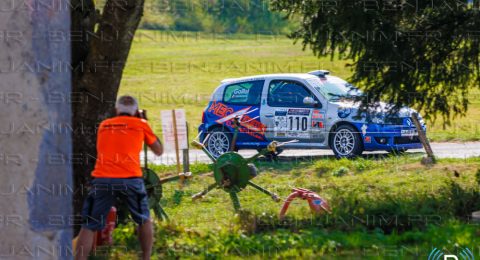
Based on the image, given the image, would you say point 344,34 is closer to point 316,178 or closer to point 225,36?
point 316,178

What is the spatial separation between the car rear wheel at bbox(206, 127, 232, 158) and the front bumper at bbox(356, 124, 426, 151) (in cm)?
286

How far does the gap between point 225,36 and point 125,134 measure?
45.8m

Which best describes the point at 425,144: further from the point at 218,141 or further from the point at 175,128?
the point at 218,141

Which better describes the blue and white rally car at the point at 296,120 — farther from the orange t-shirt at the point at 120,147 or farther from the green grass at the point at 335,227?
the orange t-shirt at the point at 120,147

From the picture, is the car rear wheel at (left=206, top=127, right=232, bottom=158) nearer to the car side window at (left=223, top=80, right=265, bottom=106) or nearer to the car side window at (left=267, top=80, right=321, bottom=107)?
the car side window at (left=223, top=80, right=265, bottom=106)

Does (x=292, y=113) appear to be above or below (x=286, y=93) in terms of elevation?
below

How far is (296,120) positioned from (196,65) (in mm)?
26176

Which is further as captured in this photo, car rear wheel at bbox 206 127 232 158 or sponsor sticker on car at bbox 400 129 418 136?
car rear wheel at bbox 206 127 232 158

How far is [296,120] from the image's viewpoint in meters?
19.7

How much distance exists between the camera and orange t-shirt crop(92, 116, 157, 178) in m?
9.13

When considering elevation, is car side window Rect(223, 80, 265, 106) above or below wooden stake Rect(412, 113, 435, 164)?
above

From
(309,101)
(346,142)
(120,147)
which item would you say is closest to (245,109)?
(309,101)

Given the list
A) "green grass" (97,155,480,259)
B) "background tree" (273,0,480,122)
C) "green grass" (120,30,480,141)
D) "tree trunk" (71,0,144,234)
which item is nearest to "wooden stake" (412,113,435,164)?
"green grass" (97,155,480,259)

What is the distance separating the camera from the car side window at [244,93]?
20.3m
